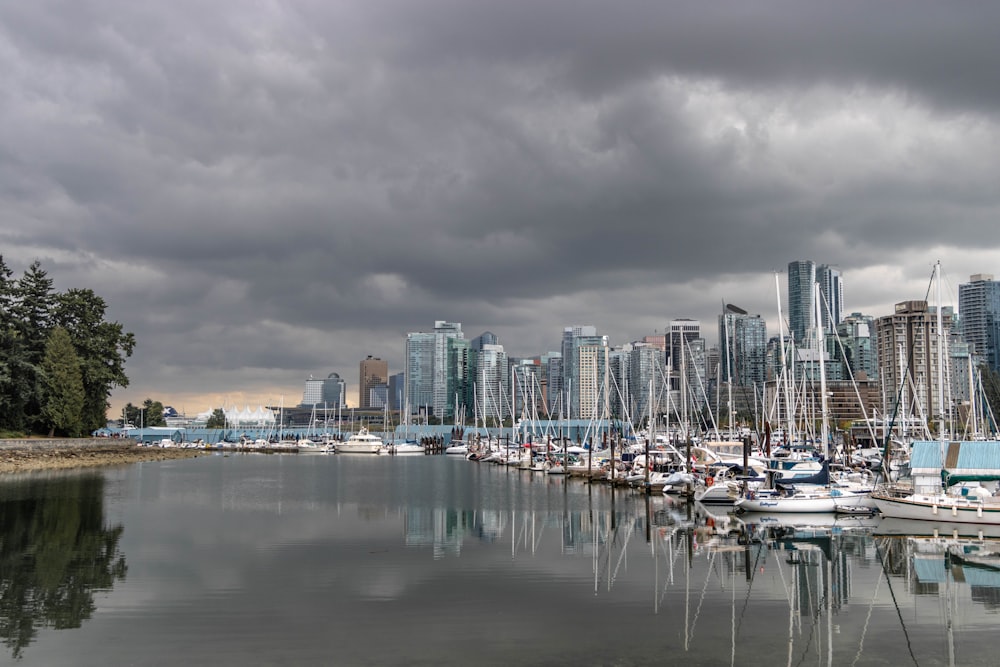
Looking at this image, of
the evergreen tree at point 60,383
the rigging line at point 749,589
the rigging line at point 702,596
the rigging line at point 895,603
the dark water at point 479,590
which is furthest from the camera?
the evergreen tree at point 60,383

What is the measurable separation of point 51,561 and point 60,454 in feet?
231

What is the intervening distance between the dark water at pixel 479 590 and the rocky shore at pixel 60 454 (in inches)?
1453

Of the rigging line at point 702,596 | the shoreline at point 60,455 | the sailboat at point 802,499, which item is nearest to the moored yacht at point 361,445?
the shoreline at point 60,455

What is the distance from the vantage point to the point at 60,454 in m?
90.4

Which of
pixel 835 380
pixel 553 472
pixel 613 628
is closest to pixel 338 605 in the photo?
pixel 613 628

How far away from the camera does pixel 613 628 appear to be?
20453 millimetres

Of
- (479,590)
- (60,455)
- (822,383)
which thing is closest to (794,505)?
(822,383)

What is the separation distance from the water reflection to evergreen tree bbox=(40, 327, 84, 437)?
1684 inches

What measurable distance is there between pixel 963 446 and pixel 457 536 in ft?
99.4

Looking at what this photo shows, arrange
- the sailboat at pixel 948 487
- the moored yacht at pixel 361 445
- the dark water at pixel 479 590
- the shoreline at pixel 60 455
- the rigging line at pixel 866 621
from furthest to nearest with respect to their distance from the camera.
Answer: the moored yacht at pixel 361 445
the shoreline at pixel 60 455
the sailboat at pixel 948 487
the dark water at pixel 479 590
the rigging line at pixel 866 621

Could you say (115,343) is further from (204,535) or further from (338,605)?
(338,605)

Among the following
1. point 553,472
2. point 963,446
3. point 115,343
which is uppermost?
point 115,343

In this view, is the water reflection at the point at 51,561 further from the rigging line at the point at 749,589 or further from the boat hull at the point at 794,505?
the boat hull at the point at 794,505

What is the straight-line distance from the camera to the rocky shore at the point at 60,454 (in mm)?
79812
